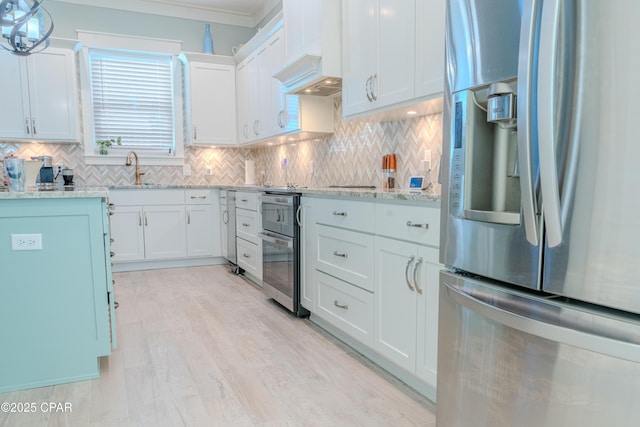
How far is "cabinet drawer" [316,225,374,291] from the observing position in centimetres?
217

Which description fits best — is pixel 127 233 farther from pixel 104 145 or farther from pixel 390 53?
pixel 390 53

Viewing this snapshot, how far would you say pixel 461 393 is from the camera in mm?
1125

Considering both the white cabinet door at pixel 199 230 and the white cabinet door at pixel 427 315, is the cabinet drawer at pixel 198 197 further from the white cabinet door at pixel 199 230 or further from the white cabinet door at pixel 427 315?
the white cabinet door at pixel 427 315

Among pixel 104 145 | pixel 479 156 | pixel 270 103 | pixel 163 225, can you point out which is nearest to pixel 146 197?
pixel 163 225

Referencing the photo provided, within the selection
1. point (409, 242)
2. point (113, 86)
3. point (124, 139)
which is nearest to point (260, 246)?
point (409, 242)

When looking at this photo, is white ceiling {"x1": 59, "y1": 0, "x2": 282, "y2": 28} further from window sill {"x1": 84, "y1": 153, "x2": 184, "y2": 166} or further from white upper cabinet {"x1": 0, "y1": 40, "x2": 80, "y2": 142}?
window sill {"x1": 84, "y1": 153, "x2": 184, "y2": 166}

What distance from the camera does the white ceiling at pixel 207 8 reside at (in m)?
4.70

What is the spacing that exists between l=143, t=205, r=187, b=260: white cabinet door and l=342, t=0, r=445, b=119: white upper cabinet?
2654mm

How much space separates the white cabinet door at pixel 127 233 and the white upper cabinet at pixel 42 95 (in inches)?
37.5

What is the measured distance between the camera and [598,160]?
2.56ft

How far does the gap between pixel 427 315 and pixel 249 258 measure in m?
2.41

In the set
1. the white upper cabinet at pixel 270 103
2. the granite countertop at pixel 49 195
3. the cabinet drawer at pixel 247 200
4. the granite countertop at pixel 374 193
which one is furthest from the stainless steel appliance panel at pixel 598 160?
the cabinet drawer at pixel 247 200

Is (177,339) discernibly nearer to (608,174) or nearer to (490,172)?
(490,172)

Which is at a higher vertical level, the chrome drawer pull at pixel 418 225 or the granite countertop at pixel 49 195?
the granite countertop at pixel 49 195
